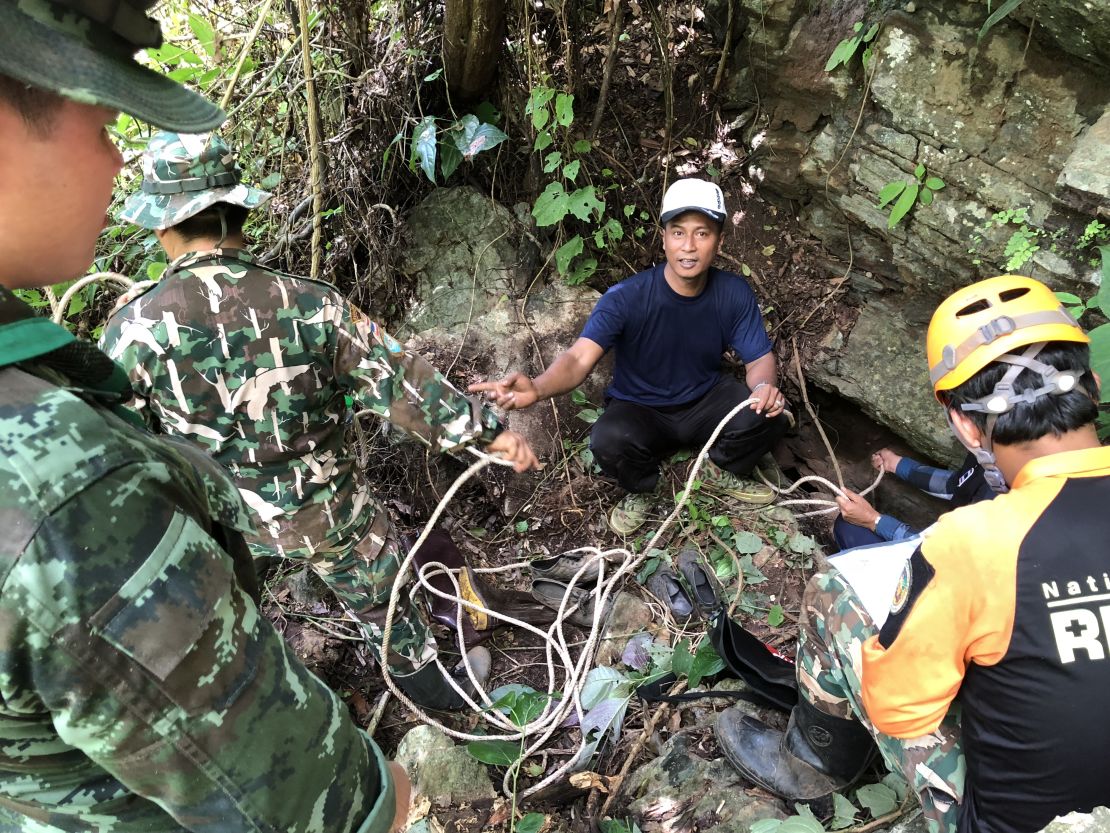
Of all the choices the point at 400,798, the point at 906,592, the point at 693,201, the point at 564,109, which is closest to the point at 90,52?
the point at 400,798

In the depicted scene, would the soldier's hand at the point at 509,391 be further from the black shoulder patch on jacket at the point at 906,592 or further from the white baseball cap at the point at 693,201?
the black shoulder patch on jacket at the point at 906,592

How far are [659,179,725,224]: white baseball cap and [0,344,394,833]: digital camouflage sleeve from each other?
123 inches

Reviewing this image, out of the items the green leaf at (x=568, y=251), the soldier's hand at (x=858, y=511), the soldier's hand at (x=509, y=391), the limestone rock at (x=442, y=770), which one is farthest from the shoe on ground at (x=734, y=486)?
the limestone rock at (x=442, y=770)

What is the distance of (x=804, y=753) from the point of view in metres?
2.34

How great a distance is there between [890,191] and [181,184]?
11.3 feet

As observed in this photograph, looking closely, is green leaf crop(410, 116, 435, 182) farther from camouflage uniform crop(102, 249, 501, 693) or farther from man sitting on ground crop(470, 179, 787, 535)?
camouflage uniform crop(102, 249, 501, 693)

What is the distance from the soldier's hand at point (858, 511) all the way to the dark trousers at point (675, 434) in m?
0.56

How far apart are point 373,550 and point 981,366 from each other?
2269mm

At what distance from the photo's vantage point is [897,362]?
13.2 feet

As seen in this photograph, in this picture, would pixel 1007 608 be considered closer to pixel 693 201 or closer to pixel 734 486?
pixel 734 486

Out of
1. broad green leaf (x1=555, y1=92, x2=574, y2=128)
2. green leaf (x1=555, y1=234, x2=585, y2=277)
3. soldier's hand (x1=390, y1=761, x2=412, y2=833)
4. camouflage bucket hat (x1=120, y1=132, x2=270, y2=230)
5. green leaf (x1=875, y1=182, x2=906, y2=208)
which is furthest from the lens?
green leaf (x1=555, y1=234, x2=585, y2=277)

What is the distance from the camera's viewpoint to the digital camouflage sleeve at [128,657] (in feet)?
2.34

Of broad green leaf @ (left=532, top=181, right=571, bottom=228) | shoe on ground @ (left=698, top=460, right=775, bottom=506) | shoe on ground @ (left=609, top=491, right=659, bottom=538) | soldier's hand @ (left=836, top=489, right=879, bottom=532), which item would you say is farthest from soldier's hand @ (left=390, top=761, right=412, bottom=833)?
broad green leaf @ (left=532, top=181, right=571, bottom=228)

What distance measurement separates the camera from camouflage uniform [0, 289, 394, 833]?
2.34 feet
